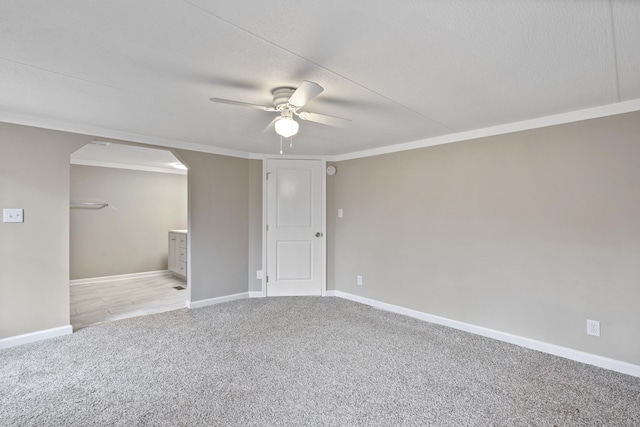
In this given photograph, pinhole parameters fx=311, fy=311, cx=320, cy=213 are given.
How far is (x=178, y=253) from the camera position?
5.62 m

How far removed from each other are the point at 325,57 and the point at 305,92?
0.72 feet

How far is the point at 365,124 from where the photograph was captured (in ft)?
9.90

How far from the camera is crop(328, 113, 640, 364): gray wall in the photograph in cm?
242

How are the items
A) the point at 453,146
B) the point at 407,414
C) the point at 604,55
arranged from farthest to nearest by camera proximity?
the point at 453,146
the point at 407,414
the point at 604,55

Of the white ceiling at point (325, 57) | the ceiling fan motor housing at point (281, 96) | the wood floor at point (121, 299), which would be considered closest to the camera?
the white ceiling at point (325, 57)

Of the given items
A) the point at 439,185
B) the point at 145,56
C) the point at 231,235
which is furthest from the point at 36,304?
the point at 439,185

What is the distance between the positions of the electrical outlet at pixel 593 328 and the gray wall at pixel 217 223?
12.4ft

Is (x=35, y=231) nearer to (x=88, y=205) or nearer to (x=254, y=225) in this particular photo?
(x=254, y=225)

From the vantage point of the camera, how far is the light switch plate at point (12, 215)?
9.16 ft

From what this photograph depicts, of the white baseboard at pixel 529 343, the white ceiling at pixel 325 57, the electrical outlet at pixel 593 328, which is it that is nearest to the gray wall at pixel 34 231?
the white ceiling at pixel 325 57

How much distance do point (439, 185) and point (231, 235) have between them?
2.77m

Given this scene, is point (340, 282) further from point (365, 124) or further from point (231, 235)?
point (365, 124)

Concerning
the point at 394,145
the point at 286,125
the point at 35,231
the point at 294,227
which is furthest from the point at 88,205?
Result: the point at 394,145

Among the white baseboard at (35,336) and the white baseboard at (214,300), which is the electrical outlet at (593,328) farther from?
the white baseboard at (35,336)
